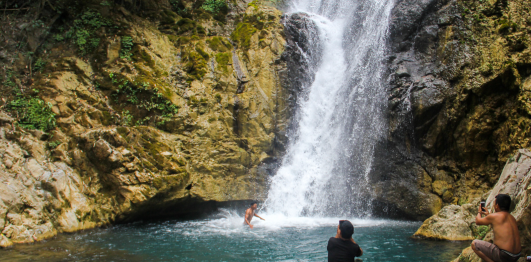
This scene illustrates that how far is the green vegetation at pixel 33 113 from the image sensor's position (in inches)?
363

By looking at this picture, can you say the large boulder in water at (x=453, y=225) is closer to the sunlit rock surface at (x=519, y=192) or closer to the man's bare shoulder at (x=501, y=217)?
the sunlit rock surface at (x=519, y=192)

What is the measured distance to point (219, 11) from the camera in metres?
15.7

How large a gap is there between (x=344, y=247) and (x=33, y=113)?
10.1 m

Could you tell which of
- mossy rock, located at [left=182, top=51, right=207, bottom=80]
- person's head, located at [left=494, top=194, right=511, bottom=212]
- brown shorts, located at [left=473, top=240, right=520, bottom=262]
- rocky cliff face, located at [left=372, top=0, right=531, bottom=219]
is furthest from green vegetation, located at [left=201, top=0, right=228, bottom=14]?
brown shorts, located at [left=473, top=240, right=520, bottom=262]

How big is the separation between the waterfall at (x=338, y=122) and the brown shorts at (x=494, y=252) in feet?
22.7

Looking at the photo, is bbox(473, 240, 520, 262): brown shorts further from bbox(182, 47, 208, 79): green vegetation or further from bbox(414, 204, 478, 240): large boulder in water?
bbox(182, 47, 208, 79): green vegetation

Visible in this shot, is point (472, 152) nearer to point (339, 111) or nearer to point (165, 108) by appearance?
point (339, 111)

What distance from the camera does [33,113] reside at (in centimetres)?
932

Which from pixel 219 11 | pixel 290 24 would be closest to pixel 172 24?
pixel 219 11

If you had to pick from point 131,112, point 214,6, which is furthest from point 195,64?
point 214,6

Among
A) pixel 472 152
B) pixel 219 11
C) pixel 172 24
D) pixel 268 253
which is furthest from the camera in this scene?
pixel 219 11

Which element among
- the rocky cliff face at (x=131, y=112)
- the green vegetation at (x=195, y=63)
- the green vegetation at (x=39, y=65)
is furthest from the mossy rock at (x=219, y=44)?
the green vegetation at (x=39, y=65)

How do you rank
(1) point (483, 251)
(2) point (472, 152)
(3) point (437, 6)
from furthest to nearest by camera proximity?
(3) point (437, 6)
(2) point (472, 152)
(1) point (483, 251)

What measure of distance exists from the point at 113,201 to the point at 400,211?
963 cm
